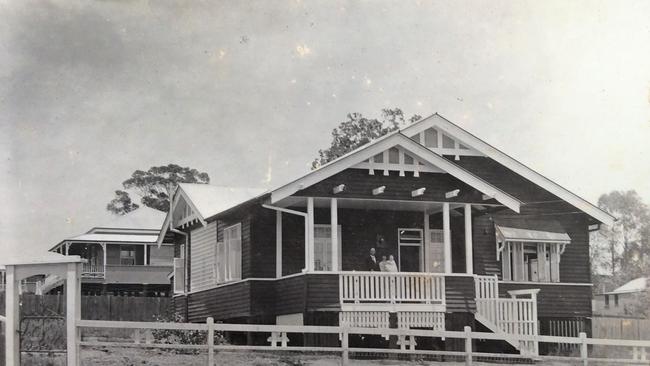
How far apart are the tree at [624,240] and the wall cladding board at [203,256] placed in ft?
25.6

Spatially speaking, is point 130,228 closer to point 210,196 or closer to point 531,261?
point 210,196

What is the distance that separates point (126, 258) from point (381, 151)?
1588 centimetres

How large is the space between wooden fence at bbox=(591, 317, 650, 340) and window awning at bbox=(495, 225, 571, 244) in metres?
1.77

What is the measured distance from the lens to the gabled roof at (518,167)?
19531mm

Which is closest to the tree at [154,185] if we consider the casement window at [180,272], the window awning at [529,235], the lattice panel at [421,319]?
the casement window at [180,272]

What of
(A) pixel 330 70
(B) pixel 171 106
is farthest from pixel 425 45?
(B) pixel 171 106

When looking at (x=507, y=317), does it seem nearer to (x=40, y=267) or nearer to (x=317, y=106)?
(x=317, y=106)

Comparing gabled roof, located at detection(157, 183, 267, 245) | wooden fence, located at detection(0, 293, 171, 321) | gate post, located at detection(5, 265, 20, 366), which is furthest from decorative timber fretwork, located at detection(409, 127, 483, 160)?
gate post, located at detection(5, 265, 20, 366)

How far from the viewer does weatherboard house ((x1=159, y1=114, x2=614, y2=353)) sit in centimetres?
1658

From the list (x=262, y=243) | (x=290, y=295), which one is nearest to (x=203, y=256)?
(x=262, y=243)

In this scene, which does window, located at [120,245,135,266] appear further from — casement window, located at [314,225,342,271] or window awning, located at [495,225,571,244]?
window awning, located at [495,225,571,244]

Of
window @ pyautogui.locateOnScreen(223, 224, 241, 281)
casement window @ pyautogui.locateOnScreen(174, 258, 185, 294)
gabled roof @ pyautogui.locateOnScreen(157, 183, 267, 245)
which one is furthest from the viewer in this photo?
casement window @ pyautogui.locateOnScreen(174, 258, 185, 294)

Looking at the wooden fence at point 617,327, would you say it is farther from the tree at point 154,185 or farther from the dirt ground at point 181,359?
the tree at point 154,185

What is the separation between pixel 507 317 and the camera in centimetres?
1753
